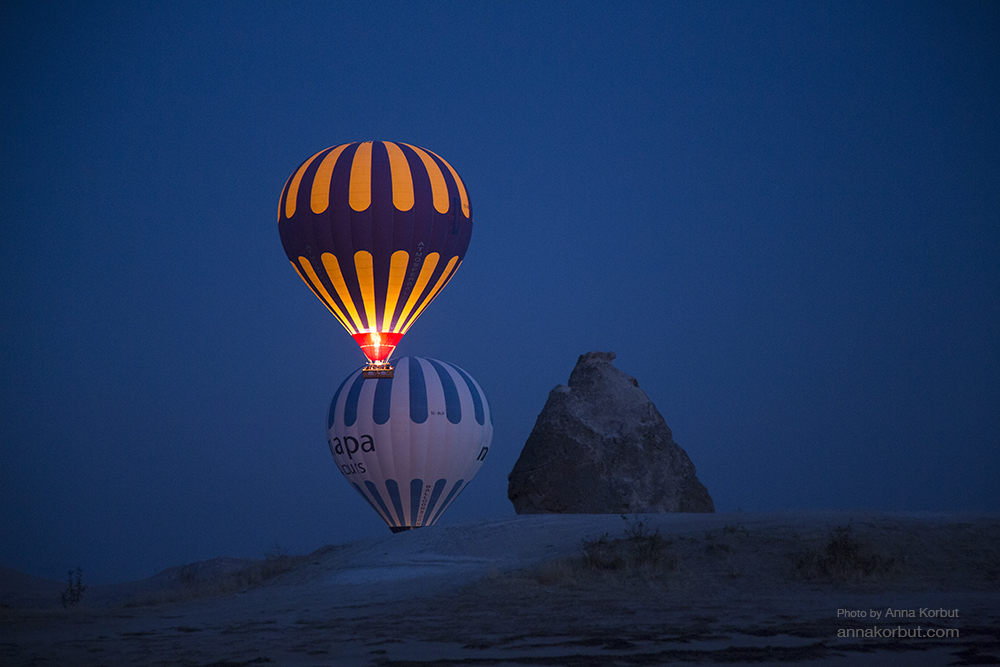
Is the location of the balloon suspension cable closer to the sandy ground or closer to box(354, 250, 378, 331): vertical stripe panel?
box(354, 250, 378, 331): vertical stripe panel

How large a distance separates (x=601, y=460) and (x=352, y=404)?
8.78 metres

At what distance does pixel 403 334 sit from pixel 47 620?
15420 mm

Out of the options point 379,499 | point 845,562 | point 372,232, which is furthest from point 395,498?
point 845,562

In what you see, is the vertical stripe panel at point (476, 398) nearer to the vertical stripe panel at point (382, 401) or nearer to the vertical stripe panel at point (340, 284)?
the vertical stripe panel at point (382, 401)

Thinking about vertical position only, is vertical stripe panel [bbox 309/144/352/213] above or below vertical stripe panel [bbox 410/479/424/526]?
above

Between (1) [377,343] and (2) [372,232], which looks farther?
(1) [377,343]

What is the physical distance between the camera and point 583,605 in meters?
9.30

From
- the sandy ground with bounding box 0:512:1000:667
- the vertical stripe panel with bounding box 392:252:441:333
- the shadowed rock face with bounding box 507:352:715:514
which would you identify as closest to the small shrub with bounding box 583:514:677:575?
the sandy ground with bounding box 0:512:1000:667

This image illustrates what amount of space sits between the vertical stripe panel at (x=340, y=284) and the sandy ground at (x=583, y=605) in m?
10.1

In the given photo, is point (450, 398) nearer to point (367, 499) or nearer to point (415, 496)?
point (415, 496)

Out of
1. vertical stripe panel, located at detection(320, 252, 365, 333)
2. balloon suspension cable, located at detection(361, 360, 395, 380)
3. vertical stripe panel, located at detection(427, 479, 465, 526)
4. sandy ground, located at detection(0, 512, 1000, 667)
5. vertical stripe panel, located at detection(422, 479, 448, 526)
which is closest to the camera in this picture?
sandy ground, located at detection(0, 512, 1000, 667)

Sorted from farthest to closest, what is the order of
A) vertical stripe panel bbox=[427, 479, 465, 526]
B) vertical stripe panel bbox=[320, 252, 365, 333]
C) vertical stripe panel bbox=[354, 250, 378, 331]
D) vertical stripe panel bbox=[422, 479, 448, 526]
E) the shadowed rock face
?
1. vertical stripe panel bbox=[427, 479, 465, 526]
2. vertical stripe panel bbox=[422, 479, 448, 526]
3. vertical stripe panel bbox=[320, 252, 365, 333]
4. vertical stripe panel bbox=[354, 250, 378, 331]
5. the shadowed rock face

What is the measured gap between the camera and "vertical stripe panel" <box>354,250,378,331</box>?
24.0 m

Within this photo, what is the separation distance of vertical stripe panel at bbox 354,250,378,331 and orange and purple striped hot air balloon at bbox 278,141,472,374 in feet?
0.09
